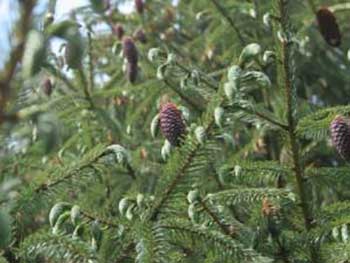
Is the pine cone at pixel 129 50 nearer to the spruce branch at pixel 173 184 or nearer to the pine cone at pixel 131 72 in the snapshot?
the pine cone at pixel 131 72

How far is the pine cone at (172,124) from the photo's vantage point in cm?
171

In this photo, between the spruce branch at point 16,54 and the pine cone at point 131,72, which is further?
the pine cone at point 131,72

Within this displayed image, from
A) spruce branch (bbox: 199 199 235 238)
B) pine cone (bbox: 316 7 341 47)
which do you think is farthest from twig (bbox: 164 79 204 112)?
spruce branch (bbox: 199 199 235 238)

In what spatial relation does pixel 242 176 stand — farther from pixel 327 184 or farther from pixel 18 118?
pixel 18 118

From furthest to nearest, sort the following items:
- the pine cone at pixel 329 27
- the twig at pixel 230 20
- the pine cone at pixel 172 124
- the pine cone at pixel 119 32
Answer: the pine cone at pixel 119 32 → the twig at pixel 230 20 → the pine cone at pixel 329 27 → the pine cone at pixel 172 124

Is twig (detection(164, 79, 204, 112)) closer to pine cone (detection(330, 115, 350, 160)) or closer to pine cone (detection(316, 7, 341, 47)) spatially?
pine cone (detection(316, 7, 341, 47))

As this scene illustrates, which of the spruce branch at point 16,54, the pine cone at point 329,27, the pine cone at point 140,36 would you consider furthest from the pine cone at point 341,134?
the pine cone at point 140,36

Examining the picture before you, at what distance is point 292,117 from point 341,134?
0.43 ft

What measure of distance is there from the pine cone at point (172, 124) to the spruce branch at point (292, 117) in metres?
0.25

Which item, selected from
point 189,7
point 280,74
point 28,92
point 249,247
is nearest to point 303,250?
point 249,247

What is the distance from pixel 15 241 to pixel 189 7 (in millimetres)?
2712

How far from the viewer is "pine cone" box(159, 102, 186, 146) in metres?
1.71

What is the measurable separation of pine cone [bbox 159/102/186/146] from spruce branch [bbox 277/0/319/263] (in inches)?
9.7

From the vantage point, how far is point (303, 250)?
1769 millimetres
